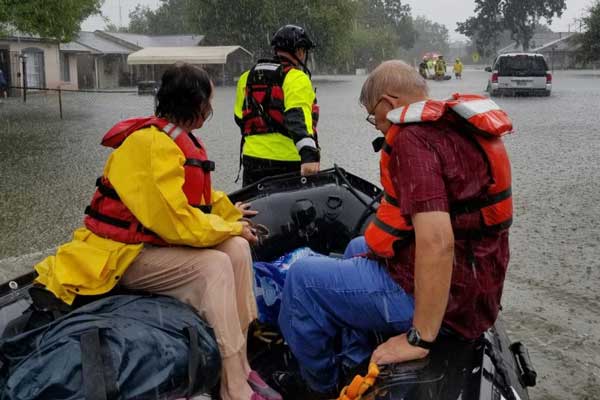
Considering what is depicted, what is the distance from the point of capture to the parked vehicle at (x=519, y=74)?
2898 cm

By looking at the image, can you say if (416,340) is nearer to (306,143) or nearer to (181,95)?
(181,95)

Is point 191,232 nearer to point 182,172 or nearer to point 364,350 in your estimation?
point 182,172

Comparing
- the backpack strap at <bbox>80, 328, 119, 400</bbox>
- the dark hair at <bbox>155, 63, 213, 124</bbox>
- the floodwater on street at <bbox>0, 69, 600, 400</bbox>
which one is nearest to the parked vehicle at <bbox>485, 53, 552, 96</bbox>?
the floodwater on street at <bbox>0, 69, 600, 400</bbox>

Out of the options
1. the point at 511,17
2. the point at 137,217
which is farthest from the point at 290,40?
the point at 511,17

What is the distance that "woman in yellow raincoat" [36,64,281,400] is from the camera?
113 inches

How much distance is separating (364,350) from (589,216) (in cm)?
630

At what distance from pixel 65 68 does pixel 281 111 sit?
46.8 meters

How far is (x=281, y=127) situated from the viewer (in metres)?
5.00

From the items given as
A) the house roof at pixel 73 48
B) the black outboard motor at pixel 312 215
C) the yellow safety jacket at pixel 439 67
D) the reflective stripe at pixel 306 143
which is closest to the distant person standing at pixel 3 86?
the house roof at pixel 73 48

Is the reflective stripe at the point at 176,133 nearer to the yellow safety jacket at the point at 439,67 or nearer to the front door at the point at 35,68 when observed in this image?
the front door at the point at 35,68

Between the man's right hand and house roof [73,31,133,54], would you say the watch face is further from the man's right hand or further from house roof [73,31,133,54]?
Answer: house roof [73,31,133,54]

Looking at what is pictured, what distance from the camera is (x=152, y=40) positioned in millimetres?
67062

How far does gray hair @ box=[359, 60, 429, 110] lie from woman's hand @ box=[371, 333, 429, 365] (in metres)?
0.85

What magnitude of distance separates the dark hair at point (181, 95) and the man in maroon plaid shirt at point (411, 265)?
0.77 meters
